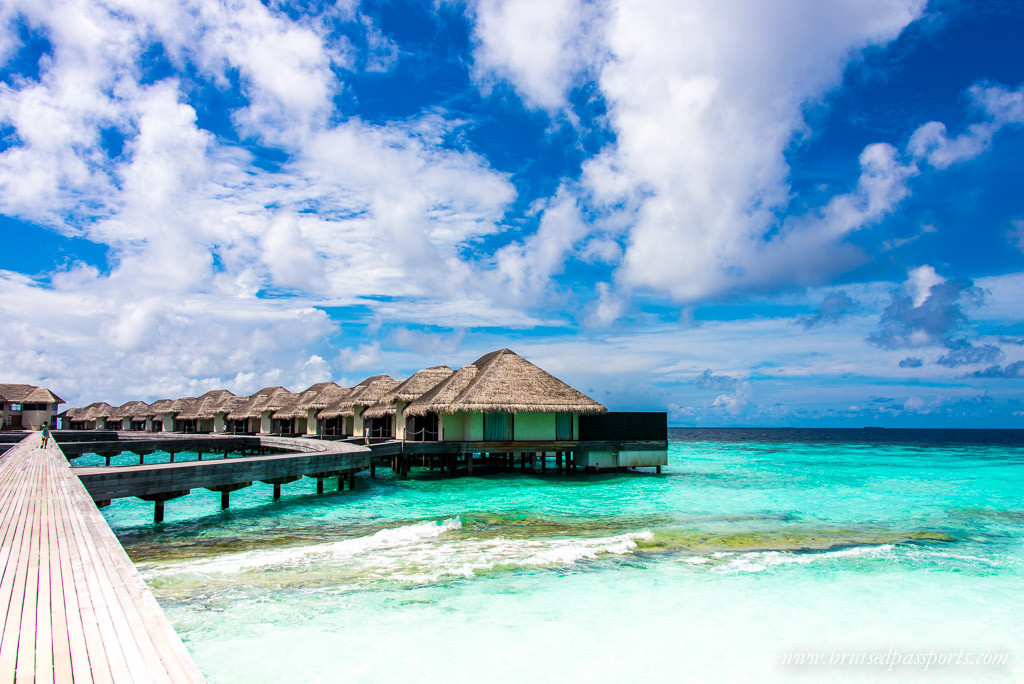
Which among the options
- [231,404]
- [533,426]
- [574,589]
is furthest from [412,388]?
[231,404]

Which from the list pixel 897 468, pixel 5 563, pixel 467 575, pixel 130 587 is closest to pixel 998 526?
pixel 467 575

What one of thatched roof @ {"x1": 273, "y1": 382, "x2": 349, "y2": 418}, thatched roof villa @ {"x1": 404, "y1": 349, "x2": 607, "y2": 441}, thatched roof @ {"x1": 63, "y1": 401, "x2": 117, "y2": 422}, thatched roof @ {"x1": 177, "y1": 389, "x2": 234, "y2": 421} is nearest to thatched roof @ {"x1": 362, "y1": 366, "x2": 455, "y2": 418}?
thatched roof villa @ {"x1": 404, "y1": 349, "x2": 607, "y2": 441}

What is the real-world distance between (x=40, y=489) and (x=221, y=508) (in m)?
5.53

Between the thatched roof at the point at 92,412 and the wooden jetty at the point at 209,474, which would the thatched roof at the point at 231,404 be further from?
the wooden jetty at the point at 209,474

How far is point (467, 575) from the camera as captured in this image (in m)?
8.48

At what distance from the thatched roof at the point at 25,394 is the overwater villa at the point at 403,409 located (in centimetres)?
3176

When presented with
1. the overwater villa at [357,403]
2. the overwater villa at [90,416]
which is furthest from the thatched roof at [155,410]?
the overwater villa at [357,403]

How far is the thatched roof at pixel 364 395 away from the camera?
31.5 metres

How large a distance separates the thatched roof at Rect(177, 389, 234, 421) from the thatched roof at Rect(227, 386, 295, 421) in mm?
1775

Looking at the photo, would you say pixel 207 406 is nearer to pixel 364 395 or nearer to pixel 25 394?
pixel 25 394

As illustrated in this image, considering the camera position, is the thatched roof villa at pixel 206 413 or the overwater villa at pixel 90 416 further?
the overwater villa at pixel 90 416

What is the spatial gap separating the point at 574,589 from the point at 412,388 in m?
19.5

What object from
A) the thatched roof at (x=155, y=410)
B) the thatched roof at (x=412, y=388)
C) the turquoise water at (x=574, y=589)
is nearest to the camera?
the turquoise water at (x=574, y=589)

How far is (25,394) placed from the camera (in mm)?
45656
